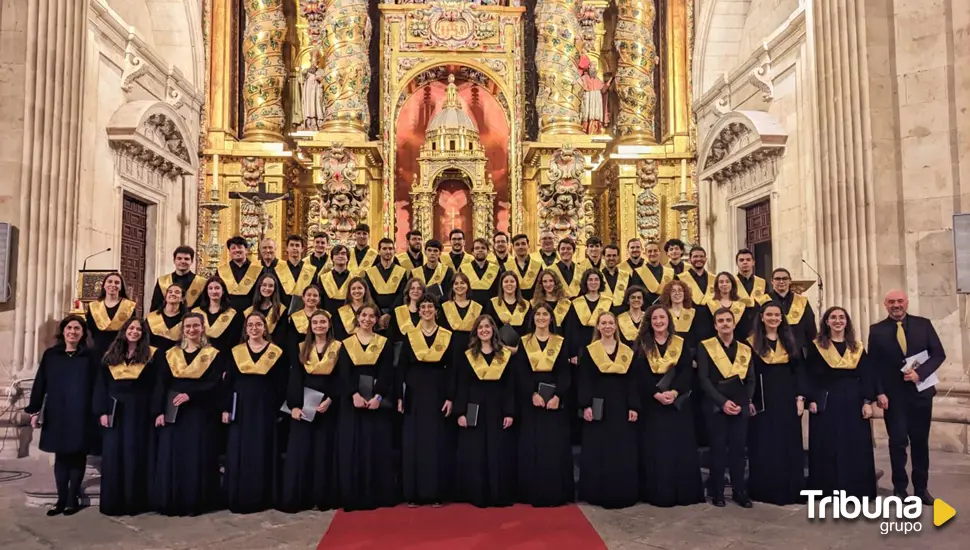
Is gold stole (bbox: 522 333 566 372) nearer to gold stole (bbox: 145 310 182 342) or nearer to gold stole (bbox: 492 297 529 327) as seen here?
gold stole (bbox: 492 297 529 327)

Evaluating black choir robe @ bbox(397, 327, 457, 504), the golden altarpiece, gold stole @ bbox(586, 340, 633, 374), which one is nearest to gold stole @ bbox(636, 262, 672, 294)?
gold stole @ bbox(586, 340, 633, 374)

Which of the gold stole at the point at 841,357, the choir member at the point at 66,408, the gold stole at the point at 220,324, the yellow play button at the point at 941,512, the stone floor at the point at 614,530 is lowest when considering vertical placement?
the stone floor at the point at 614,530

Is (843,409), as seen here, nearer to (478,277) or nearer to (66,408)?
(478,277)

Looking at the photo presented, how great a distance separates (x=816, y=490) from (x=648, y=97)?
8.98m

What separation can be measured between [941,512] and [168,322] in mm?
5373

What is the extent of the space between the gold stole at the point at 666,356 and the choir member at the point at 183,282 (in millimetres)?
3657

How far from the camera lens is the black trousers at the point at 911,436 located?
15.0 feet

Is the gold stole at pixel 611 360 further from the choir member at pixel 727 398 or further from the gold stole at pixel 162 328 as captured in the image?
the gold stole at pixel 162 328

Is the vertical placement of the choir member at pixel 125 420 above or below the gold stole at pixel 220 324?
below

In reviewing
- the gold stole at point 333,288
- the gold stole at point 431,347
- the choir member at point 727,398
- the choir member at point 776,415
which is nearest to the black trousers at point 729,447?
the choir member at point 727,398

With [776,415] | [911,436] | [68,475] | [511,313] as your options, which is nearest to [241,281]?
[68,475]

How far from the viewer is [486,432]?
4.73m

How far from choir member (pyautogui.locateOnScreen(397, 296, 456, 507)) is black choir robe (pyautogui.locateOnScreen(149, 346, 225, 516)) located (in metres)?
1.30

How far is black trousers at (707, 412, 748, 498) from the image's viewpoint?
182 inches
